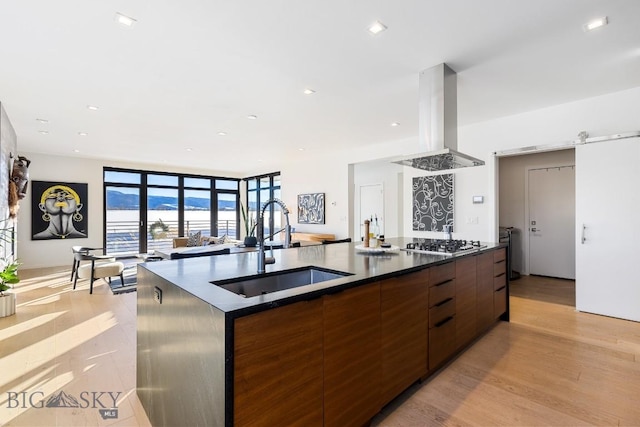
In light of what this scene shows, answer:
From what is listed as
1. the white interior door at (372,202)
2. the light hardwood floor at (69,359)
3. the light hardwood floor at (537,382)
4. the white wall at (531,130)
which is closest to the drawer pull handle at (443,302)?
the light hardwood floor at (537,382)

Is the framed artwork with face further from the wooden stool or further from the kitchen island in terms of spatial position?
the kitchen island

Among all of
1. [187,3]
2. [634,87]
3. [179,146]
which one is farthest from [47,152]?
[634,87]

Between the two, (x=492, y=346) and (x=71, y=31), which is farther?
(x=492, y=346)

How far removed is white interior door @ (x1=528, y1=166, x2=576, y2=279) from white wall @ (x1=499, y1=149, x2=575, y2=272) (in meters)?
0.12

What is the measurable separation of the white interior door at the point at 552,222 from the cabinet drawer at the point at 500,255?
2995mm

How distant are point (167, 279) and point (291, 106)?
2973 millimetres

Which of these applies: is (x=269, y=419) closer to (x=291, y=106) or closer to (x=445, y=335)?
(x=445, y=335)

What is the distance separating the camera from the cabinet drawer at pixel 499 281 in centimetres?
314

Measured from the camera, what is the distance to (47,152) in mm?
6867

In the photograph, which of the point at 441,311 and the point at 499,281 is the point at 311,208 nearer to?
the point at 499,281

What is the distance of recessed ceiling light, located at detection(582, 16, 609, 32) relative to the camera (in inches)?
86.1

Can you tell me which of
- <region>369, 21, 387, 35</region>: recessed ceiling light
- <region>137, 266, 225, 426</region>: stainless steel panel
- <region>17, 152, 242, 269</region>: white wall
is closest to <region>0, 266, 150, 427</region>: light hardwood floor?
<region>137, 266, 225, 426</region>: stainless steel panel

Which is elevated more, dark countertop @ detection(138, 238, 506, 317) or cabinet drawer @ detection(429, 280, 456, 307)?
dark countertop @ detection(138, 238, 506, 317)

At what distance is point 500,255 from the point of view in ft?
10.7
